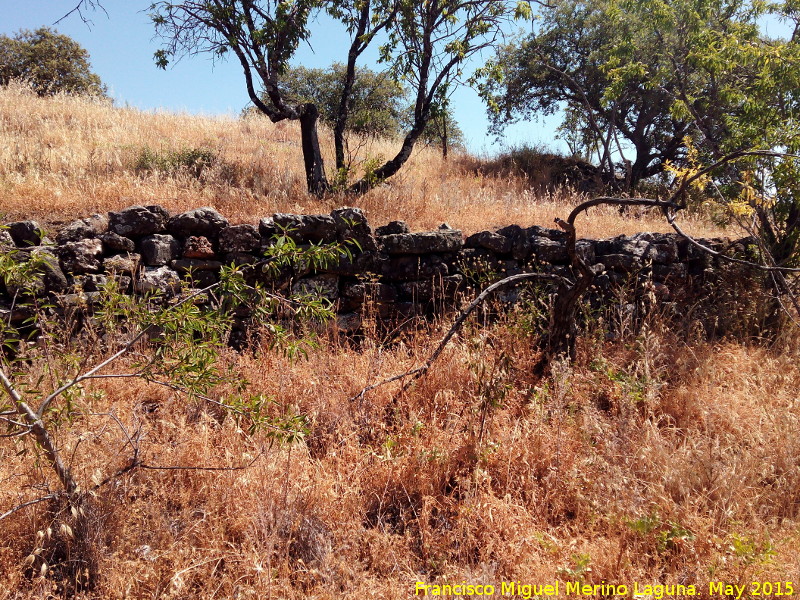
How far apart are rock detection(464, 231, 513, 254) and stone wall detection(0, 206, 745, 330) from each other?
1 centimetres

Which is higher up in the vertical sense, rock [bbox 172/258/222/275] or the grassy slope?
rock [bbox 172/258/222/275]

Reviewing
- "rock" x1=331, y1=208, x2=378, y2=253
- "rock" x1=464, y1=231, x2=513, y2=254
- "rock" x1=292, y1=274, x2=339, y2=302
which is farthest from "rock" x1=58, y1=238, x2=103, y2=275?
"rock" x1=464, y1=231, x2=513, y2=254

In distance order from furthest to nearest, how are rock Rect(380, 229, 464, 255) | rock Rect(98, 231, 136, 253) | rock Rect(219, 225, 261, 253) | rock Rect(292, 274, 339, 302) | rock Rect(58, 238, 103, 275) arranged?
rock Rect(380, 229, 464, 255)
rock Rect(292, 274, 339, 302)
rock Rect(219, 225, 261, 253)
rock Rect(98, 231, 136, 253)
rock Rect(58, 238, 103, 275)

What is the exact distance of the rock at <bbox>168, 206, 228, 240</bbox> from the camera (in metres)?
4.82

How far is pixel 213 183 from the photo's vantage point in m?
7.26

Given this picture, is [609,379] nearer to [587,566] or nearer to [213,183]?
[587,566]

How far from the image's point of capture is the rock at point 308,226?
16.2 feet

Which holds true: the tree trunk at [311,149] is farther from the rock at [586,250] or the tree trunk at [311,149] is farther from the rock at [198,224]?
the rock at [586,250]

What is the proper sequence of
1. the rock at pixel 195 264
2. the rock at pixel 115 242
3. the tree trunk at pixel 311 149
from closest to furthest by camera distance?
the rock at pixel 115 242
the rock at pixel 195 264
the tree trunk at pixel 311 149

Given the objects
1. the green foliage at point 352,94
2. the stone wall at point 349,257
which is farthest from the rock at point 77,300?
the green foliage at point 352,94

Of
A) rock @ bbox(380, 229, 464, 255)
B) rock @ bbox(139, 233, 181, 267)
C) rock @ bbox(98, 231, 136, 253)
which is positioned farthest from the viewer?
rock @ bbox(380, 229, 464, 255)

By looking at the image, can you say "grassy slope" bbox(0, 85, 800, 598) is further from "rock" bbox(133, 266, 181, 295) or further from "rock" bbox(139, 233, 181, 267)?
"rock" bbox(139, 233, 181, 267)

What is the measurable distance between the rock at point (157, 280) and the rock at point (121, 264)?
0.09 m

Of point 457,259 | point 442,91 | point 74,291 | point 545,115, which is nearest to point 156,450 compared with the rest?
point 74,291
